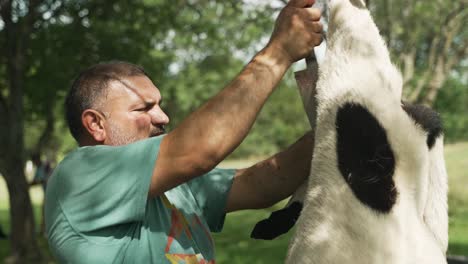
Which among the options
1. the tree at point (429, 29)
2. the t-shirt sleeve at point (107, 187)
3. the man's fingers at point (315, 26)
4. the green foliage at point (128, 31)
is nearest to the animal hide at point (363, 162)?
the man's fingers at point (315, 26)

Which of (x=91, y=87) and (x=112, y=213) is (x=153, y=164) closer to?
(x=112, y=213)

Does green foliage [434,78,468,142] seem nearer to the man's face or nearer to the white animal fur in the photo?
the man's face

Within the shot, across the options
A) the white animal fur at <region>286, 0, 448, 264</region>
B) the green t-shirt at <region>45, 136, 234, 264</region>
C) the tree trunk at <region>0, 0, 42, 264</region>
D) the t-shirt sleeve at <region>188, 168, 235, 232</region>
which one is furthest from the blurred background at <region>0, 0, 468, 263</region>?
the white animal fur at <region>286, 0, 448, 264</region>

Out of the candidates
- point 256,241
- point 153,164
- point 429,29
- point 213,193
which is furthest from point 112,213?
point 429,29

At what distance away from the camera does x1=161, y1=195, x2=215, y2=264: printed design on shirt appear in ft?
7.05

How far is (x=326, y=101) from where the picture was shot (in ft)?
4.93

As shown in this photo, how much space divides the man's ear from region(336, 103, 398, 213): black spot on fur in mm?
1071

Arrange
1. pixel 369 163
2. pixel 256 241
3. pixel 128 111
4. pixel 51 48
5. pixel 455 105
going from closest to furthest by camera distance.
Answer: pixel 369 163, pixel 128 111, pixel 51 48, pixel 256 241, pixel 455 105

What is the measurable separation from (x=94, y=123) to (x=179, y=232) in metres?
0.49

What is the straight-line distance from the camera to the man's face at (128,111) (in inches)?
86.7

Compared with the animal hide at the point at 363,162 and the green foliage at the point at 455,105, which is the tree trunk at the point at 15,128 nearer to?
the animal hide at the point at 363,162

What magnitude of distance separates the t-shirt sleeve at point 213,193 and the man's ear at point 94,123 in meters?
0.53

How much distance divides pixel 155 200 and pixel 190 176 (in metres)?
0.47

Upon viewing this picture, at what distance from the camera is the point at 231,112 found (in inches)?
68.7
